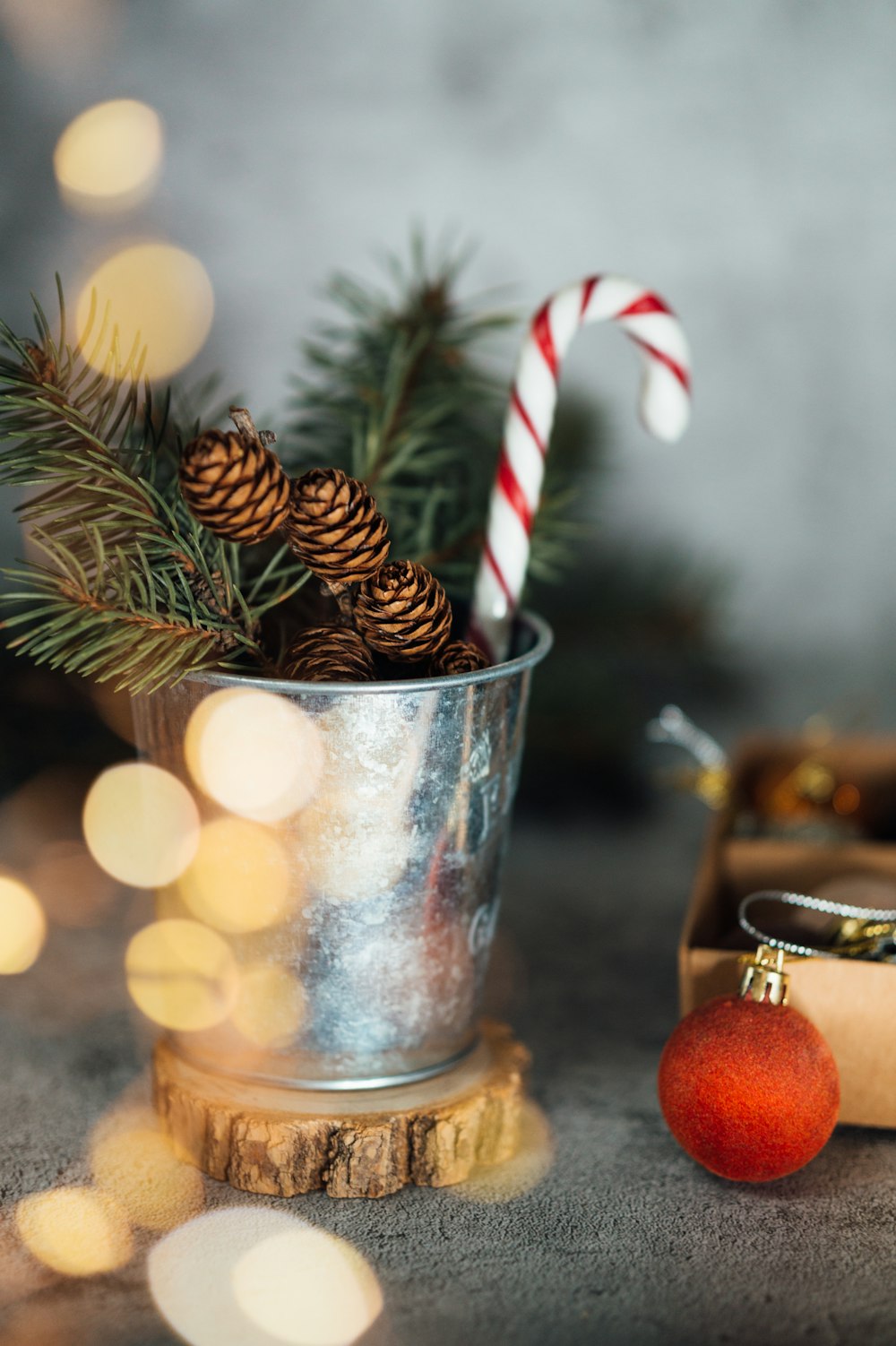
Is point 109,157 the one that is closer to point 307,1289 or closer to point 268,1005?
point 268,1005

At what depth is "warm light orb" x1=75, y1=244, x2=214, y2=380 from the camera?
1135 mm

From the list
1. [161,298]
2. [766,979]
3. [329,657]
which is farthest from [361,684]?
[161,298]

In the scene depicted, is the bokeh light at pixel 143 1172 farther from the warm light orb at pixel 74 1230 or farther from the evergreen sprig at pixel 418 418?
the evergreen sprig at pixel 418 418

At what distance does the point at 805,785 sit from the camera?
0.95 metres

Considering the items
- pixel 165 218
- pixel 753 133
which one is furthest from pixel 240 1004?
pixel 753 133

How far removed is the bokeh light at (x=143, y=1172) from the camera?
63 cm

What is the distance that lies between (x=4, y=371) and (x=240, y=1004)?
34cm

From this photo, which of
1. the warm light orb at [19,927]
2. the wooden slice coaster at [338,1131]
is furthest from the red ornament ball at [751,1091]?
the warm light orb at [19,927]

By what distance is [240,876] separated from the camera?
646 millimetres

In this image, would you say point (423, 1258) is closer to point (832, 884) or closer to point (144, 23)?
point (832, 884)

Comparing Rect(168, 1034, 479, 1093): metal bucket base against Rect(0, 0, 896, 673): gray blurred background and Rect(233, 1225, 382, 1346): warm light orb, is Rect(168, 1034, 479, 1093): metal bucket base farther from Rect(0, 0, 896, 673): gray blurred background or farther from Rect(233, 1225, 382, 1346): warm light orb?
Rect(0, 0, 896, 673): gray blurred background

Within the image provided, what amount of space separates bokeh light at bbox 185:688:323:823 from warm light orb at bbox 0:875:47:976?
A: 1.12ft

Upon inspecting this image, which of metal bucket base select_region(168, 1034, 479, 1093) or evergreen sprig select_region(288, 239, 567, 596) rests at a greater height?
evergreen sprig select_region(288, 239, 567, 596)

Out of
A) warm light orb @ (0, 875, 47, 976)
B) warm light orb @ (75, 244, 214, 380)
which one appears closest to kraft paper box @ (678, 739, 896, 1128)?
warm light orb @ (0, 875, 47, 976)
